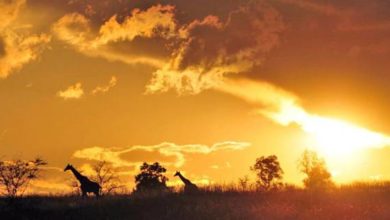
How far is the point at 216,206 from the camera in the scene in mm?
45750

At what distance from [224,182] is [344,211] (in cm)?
1293

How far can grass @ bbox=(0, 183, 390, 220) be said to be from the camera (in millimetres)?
43688

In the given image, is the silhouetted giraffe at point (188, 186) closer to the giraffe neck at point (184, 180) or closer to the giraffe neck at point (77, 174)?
the giraffe neck at point (184, 180)

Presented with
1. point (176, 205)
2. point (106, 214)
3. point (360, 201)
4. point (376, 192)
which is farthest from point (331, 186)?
point (106, 214)

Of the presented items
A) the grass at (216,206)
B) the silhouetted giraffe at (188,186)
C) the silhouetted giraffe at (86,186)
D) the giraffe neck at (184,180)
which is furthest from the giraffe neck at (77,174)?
the giraffe neck at (184,180)

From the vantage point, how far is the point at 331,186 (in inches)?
2202

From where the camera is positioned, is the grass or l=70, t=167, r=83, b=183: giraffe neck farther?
l=70, t=167, r=83, b=183: giraffe neck

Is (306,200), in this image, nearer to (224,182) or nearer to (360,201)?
(360,201)

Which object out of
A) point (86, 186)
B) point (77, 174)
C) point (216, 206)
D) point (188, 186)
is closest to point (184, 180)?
point (188, 186)

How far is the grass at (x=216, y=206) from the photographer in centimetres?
4369

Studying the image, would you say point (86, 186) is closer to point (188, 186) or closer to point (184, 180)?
point (188, 186)

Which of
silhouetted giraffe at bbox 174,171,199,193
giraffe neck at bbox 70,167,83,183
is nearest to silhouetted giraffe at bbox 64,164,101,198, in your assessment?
giraffe neck at bbox 70,167,83,183

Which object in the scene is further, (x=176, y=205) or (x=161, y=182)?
(x=161, y=182)

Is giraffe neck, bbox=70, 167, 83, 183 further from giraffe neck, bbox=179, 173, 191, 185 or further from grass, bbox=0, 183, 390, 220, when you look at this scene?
giraffe neck, bbox=179, 173, 191, 185
